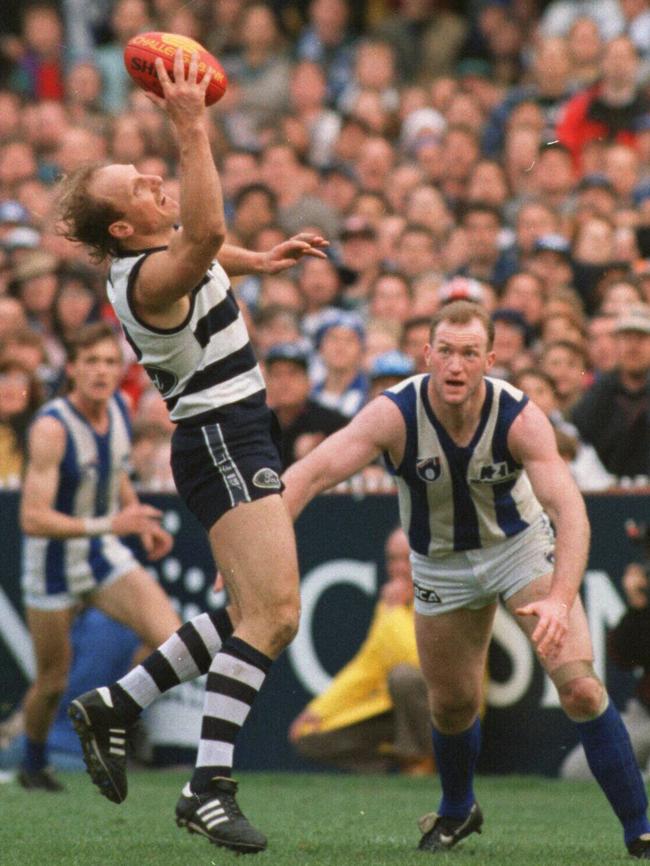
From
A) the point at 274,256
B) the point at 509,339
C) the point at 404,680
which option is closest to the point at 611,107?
the point at 509,339

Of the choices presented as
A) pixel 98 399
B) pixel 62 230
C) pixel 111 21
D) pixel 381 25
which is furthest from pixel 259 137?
pixel 62 230

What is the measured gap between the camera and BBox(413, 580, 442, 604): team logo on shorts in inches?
279

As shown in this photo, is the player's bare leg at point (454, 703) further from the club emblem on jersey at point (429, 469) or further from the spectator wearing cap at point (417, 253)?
the spectator wearing cap at point (417, 253)

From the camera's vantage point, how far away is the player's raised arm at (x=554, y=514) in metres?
6.11

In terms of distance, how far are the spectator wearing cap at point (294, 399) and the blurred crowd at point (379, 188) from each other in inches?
0.5

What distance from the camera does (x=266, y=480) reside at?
6.65 metres

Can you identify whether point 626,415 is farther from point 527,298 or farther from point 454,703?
point 454,703

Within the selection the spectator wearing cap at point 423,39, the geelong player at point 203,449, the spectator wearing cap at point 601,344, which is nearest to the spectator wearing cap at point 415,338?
the spectator wearing cap at point 601,344

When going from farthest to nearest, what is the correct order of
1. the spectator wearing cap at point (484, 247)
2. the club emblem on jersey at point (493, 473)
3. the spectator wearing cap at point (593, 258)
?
the spectator wearing cap at point (484, 247), the spectator wearing cap at point (593, 258), the club emblem on jersey at point (493, 473)

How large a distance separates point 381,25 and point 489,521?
435 inches

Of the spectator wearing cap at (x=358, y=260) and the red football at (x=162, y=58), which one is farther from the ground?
the red football at (x=162, y=58)

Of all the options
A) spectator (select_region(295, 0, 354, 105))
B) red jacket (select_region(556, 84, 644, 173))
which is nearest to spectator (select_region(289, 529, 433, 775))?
red jacket (select_region(556, 84, 644, 173))

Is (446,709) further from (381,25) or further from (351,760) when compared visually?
(381,25)

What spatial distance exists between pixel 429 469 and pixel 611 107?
786 cm
